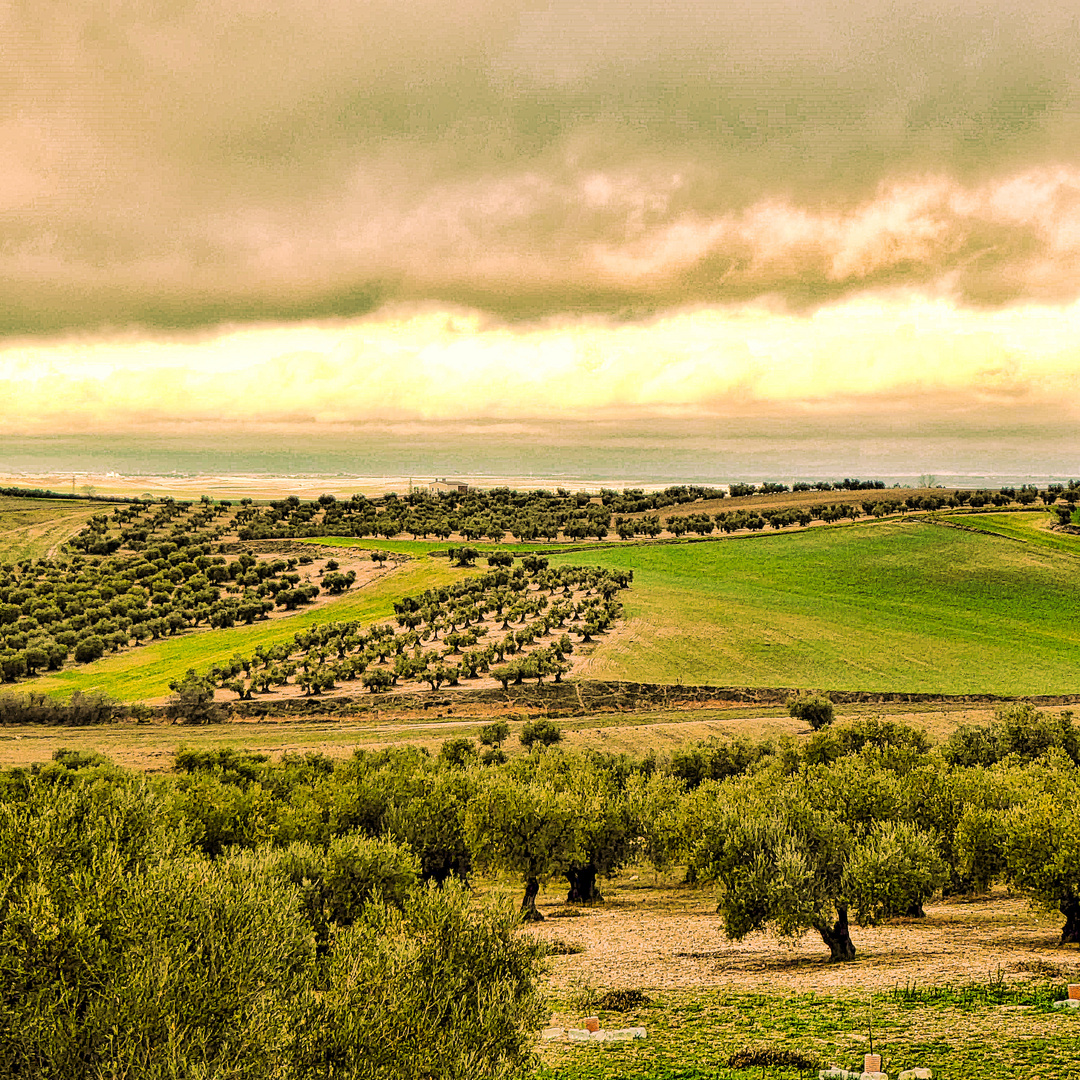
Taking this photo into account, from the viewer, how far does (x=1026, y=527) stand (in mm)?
165625

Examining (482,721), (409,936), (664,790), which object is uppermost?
(409,936)

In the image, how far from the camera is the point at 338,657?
385 feet

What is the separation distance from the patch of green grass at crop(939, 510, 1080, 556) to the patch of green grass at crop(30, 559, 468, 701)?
372 feet

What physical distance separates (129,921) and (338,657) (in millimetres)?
104252

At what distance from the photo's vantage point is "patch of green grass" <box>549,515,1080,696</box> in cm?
10431

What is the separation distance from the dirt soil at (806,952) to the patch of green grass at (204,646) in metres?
89.4

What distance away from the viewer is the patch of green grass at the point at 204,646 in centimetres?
11482

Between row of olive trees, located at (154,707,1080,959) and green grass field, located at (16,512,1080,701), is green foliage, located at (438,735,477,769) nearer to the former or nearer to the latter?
row of olive trees, located at (154,707,1080,959)

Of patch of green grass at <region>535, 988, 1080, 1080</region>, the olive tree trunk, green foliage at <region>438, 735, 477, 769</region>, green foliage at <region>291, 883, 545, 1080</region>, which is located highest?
green foliage at <region>291, 883, 545, 1080</region>

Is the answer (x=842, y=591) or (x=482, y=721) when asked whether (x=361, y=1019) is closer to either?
(x=482, y=721)

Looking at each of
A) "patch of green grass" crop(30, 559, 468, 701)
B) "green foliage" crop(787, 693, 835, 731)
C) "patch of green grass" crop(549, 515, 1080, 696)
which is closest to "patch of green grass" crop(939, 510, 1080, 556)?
"patch of green grass" crop(549, 515, 1080, 696)

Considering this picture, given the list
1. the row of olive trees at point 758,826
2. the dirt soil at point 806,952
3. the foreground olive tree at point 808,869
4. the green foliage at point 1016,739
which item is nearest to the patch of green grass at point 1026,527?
the green foliage at point 1016,739

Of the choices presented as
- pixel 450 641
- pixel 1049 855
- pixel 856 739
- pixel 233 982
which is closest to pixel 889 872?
pixel 1049 855

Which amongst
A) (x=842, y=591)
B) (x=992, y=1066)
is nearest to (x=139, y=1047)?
(x=992, y=1066)
